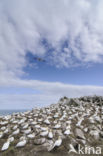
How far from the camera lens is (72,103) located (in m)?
18.7

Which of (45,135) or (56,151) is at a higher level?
(45,135)

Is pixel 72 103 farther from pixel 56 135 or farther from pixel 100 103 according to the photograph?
pixel 56 135

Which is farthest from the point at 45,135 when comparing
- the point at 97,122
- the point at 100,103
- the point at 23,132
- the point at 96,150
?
the point at 100,103

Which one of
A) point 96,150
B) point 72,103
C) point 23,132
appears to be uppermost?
point 72,103

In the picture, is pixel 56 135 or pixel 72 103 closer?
pixel 56 135

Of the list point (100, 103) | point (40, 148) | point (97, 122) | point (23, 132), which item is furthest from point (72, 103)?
point (40, 148)

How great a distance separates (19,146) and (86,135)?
4776 millimetres

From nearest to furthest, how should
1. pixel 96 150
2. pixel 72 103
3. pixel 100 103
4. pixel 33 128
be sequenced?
pixel 96 150
pixel 33 128
pixel 72 103
pixel 100 103

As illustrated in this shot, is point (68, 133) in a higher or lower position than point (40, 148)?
higher

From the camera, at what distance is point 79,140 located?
757cm

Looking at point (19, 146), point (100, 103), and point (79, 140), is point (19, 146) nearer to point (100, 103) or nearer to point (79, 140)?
point (79, 140)

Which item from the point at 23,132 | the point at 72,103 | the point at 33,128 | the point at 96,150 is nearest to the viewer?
the point at 96,150

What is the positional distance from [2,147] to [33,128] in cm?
278

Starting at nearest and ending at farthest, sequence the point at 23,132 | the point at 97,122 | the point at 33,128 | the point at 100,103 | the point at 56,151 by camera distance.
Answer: the point at 56,151, the point at 23,132, the point at 33,128, the point at 97,122, the point at 100,103
